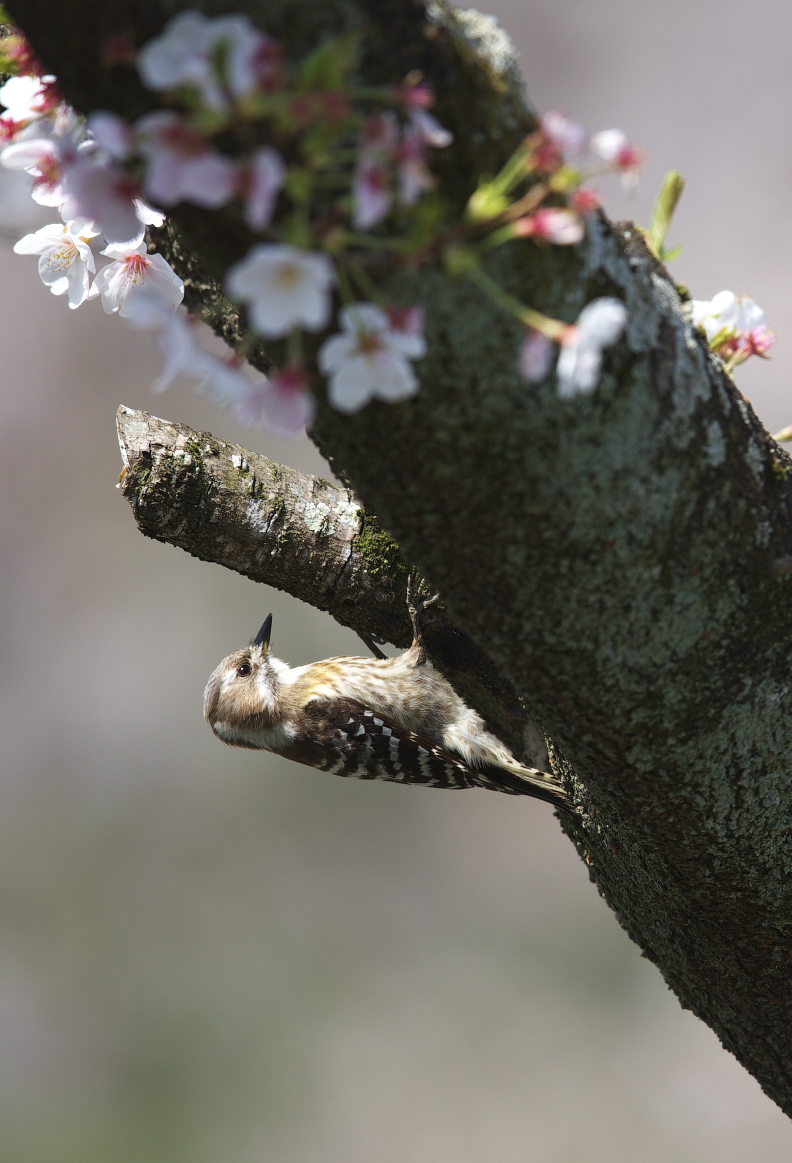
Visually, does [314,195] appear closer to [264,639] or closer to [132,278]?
[132,278]

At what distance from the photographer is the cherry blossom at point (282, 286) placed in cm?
68

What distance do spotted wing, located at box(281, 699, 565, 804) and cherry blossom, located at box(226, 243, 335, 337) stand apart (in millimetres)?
2185

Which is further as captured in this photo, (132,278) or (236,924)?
(236,924)

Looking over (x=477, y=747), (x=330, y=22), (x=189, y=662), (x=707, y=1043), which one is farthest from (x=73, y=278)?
(x=707, y=1043)

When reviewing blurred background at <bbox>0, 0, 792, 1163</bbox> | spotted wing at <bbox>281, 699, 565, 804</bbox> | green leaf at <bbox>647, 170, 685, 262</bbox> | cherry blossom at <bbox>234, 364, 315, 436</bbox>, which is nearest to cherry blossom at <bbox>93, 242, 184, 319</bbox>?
cherry blossom at <bbox>234, 364, 315, 436</bbox>

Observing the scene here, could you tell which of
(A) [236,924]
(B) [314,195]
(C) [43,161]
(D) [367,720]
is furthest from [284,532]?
(A) [236,924]

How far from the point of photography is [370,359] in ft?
2.52

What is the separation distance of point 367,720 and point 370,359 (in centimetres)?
229

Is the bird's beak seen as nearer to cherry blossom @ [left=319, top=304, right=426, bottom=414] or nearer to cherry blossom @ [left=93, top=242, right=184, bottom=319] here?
cherry blossom @ [left=93, top=242, right=184, bottom=319]

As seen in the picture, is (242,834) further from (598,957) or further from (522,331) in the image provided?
(522,331)

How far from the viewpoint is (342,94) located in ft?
2.24

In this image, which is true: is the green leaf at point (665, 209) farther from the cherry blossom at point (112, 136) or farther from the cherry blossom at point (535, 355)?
the cherry blossom at point (112, 136)

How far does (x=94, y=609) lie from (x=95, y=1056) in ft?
12.2

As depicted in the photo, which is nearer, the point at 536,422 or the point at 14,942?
the point at 536,422
